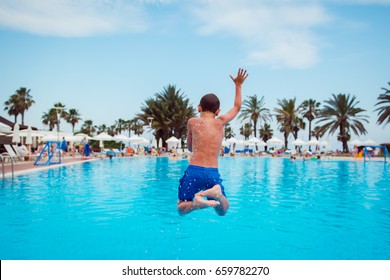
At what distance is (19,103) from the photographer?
6444 centimetres

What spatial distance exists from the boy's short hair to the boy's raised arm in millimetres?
158

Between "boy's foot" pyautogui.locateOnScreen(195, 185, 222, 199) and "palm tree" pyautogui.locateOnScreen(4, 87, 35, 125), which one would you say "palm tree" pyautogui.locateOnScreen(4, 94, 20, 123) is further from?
"boy's foot" pyautogui.locateOnScreen(195, 185, 222, 199)

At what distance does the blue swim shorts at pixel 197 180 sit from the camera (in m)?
3.79

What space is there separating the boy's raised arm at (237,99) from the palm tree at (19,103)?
69916 millimetres

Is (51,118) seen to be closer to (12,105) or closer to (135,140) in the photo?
(12,105)

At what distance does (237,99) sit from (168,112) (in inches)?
2226

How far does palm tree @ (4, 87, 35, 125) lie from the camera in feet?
212

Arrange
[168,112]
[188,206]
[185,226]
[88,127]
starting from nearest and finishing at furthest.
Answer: [188,206], [185,226], [168,112], [88,127]

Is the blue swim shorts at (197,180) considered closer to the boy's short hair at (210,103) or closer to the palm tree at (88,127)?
the boy's short hair at (210,103)

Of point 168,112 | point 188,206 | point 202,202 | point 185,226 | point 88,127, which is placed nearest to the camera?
point 202,202

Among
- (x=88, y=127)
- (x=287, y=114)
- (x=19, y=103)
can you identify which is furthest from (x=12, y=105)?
(x=287, y=114)

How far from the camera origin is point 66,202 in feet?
30.6

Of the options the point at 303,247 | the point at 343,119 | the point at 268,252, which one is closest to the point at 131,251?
the point at 268,252

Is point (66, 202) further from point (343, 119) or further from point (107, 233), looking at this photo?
point (343, 119)
